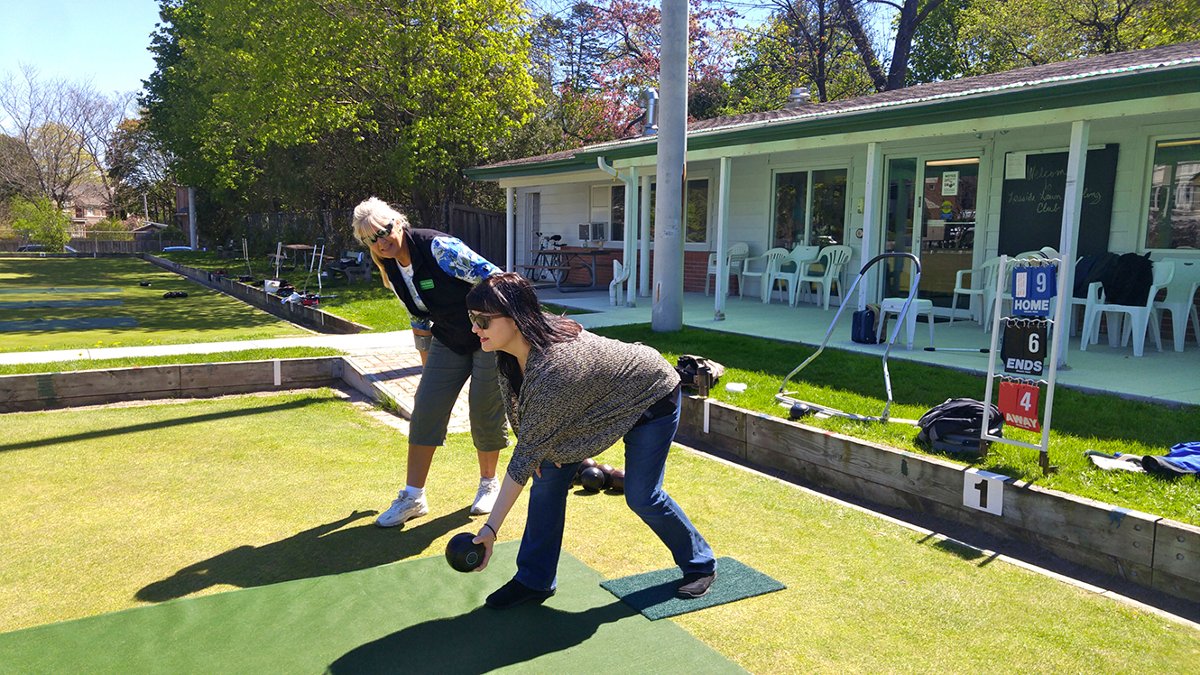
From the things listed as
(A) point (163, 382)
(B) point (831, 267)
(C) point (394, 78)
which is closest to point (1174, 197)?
(B) point (831, 267)

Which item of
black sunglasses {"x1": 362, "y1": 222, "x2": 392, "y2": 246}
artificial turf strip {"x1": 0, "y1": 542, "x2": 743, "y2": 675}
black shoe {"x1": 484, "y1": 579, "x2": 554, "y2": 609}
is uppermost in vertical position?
black sunglasses {"x1": 362, "y1": 222, "x2": 392, "y2": 246}

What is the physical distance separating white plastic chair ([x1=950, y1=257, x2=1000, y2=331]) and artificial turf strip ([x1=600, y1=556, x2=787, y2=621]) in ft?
22.7

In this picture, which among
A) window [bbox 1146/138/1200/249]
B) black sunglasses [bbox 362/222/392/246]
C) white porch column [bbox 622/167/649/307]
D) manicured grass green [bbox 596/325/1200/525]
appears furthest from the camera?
white porch column [bbox 622/167/649/307]

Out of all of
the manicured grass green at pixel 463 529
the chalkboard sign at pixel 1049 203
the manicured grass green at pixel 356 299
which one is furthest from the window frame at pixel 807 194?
the manicured grass green at pixel 463 529

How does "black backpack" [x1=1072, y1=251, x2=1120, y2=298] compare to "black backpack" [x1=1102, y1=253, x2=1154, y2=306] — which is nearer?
"black backpack" [x1=1102, y1=253, x2=1154, y2=306]

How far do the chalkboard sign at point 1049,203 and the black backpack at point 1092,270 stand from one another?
18.3 inches

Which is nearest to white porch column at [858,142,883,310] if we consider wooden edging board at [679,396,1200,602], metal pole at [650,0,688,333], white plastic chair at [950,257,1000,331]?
white plastic chair at [950,257,1000,331]

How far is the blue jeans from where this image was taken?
10.2 feet

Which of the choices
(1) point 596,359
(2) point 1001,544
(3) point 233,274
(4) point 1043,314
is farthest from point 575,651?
(3) point 233,274

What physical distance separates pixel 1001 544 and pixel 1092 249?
6657mm

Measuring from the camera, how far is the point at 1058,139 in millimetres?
9438

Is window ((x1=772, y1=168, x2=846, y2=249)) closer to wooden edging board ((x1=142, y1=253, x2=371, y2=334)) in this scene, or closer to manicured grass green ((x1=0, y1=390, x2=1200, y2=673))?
wooden edging board ((x1=142, y1=253, x2=371, y2=334))

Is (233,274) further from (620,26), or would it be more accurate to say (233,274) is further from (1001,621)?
(1001,621)

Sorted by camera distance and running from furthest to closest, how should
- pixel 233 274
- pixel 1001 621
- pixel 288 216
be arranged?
pixel 288 216 → pixel 233 274 → pixel 1001 621
